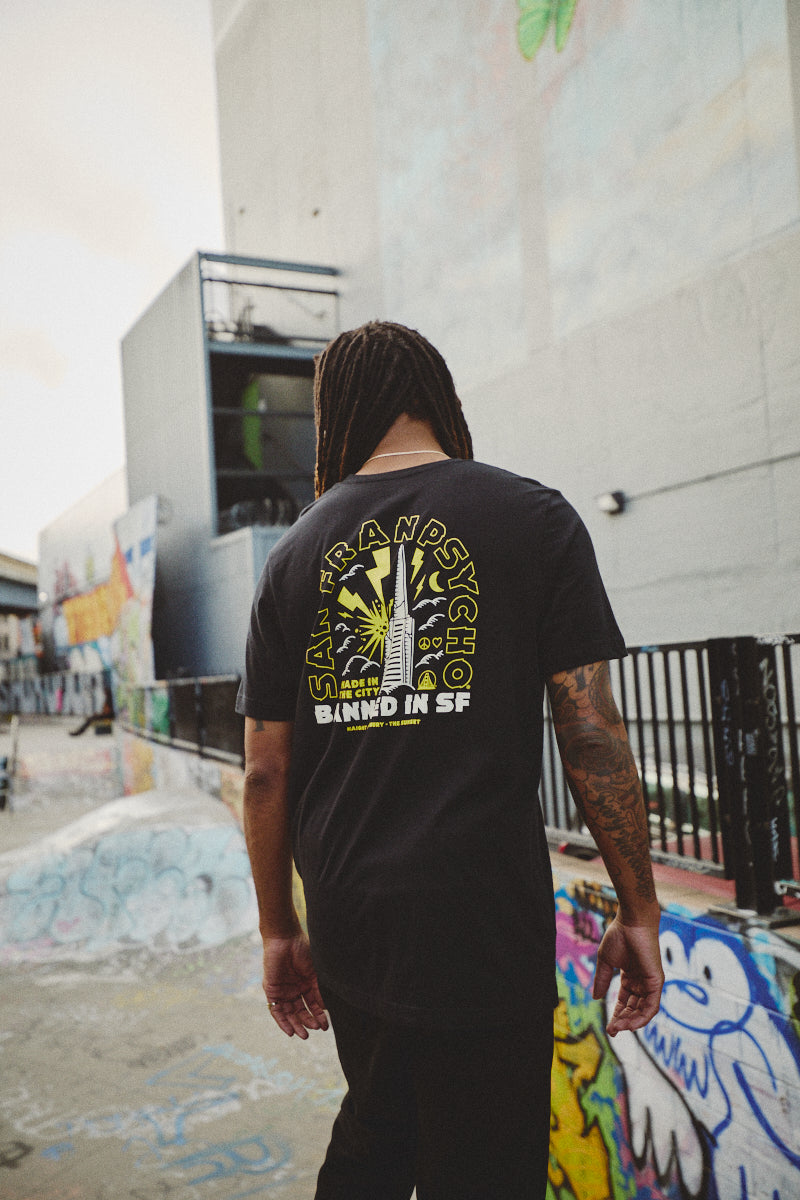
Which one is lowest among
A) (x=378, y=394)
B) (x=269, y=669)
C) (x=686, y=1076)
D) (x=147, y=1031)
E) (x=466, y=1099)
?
(x=147, y=1031)

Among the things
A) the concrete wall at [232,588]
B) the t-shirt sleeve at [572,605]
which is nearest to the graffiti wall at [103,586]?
the concrete wall at [232,588]

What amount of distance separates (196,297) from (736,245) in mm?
12300

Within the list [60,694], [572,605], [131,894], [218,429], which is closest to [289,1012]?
[572,605]

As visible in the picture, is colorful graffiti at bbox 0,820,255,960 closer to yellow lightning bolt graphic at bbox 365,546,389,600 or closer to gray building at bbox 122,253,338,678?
yellow lightning bolt graphic at bbox 365,546,389,600

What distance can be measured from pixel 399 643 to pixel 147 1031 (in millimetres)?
4687

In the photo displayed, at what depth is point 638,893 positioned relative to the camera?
1.59 m

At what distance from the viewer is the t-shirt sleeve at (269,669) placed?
→ 172cm

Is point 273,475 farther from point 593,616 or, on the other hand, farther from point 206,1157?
point 593,616

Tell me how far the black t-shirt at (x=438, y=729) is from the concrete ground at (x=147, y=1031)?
270cm

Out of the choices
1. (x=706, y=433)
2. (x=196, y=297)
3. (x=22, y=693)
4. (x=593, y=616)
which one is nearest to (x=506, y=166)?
(x=706, y=433)

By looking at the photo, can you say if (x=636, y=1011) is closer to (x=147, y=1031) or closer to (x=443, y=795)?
(x=443, y=795)

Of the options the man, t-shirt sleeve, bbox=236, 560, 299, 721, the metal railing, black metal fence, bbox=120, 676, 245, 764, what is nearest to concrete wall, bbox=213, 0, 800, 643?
black metal fence, bbox=120, 676, 245, 764

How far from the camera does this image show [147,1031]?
521 cm

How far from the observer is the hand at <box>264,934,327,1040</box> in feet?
5.94
